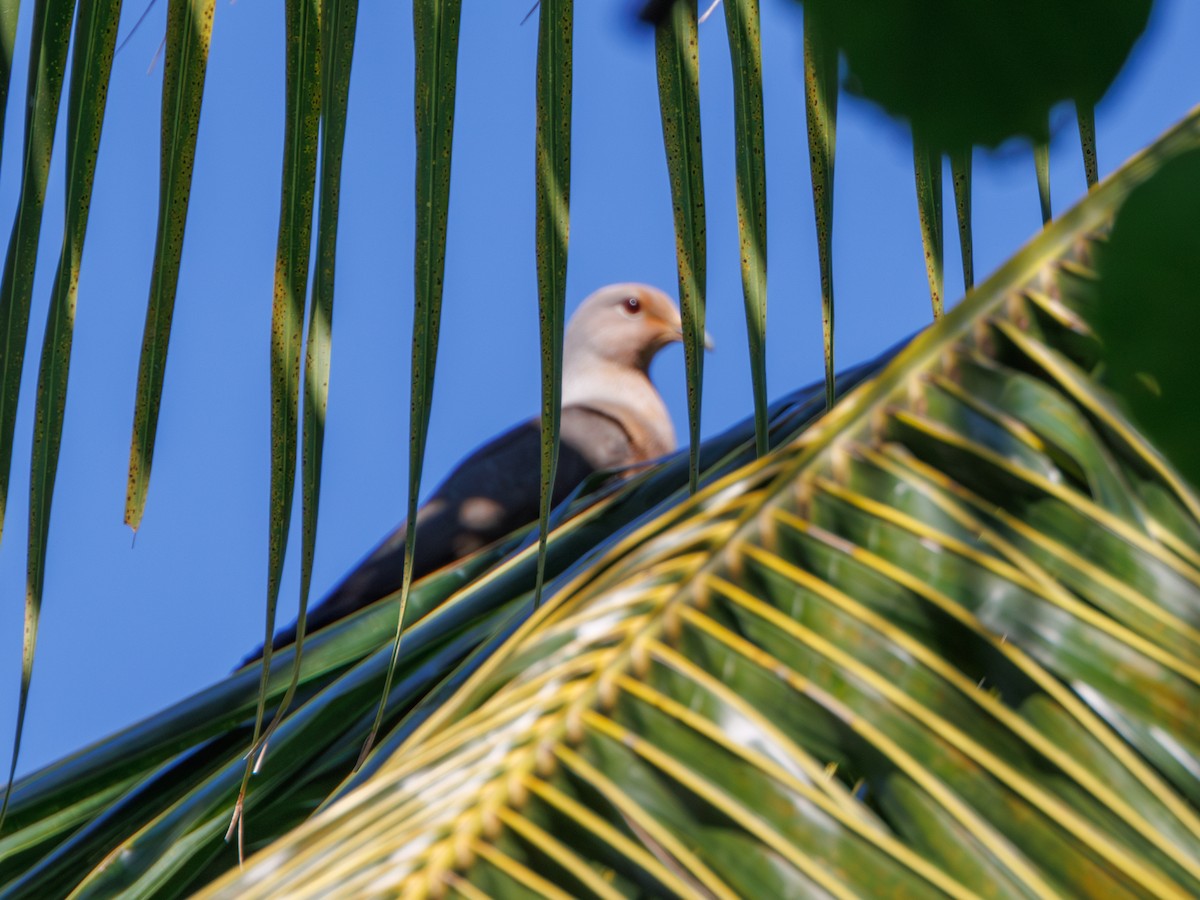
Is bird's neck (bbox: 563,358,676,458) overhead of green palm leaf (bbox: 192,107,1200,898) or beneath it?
overhead

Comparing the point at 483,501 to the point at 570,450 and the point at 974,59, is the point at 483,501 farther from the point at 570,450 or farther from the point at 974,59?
the point at 974,59

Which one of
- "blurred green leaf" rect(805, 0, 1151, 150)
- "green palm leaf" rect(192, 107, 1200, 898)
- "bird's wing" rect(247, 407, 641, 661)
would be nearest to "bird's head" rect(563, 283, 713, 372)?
"bird's wing" rect(247, 407, 641, 661)

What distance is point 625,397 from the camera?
414 centimetres

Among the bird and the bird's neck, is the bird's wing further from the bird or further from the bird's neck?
the bird's neck

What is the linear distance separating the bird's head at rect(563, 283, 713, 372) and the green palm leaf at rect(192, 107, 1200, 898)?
11.9 ft

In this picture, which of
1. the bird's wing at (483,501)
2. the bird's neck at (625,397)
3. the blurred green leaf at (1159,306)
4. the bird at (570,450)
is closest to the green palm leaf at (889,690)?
the blurred green leaf at (1159,306)

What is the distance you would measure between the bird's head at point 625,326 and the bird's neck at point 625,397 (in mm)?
41

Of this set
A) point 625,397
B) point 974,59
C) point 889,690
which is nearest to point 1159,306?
point 974,59

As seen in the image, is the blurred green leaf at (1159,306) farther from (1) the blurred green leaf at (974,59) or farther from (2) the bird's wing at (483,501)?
(2) the bird's wing at (483,501)

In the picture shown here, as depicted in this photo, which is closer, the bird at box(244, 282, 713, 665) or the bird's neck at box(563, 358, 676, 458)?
the bird at box(244, 282, 713, 665)

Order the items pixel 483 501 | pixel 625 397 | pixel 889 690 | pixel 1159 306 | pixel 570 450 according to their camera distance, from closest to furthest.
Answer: pixel 1159 306 < pixel 889 690 < pixel 483 501 < pixel 570 450 < pixel 625 397

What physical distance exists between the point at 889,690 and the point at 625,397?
3.56 m

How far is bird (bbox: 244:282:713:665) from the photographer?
2346 mm

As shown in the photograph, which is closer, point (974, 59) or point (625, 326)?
point (974, 59)
